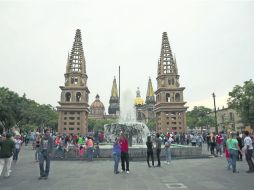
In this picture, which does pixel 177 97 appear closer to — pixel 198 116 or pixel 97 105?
pixel 198 116

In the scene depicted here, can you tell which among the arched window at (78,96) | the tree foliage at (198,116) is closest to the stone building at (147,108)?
the tree foliage at (198,116)

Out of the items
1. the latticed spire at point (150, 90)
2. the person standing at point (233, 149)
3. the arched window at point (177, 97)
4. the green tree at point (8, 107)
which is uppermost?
the latticed spire at point (150, 90)

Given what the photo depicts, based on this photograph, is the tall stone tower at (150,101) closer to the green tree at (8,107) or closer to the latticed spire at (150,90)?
the latticed spire at (150,90)

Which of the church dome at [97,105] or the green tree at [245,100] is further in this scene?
the church dome at [97,105]

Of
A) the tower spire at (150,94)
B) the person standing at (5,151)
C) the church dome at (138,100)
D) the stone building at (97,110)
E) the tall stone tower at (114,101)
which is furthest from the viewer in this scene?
the stone building at (97,110)

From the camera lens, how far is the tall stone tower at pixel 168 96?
77.2 metres

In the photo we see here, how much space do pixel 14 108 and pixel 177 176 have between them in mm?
44901

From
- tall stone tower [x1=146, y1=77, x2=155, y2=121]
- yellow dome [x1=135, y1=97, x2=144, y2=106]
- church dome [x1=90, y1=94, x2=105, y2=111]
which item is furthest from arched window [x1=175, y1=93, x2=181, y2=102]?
church dome [x1=90, y1=94, x2=105, y2=111]

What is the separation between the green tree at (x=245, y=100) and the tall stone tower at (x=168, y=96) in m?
30.6

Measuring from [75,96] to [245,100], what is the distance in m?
49.3

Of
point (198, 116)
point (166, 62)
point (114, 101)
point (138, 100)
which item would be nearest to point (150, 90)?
point (138, 100)

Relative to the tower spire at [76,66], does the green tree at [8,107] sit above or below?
below

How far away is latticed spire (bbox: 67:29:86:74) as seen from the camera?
276ft

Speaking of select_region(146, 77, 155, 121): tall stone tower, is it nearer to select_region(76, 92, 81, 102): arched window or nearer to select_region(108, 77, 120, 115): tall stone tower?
select_region(108, 77, 120, 115): tall stone tower
